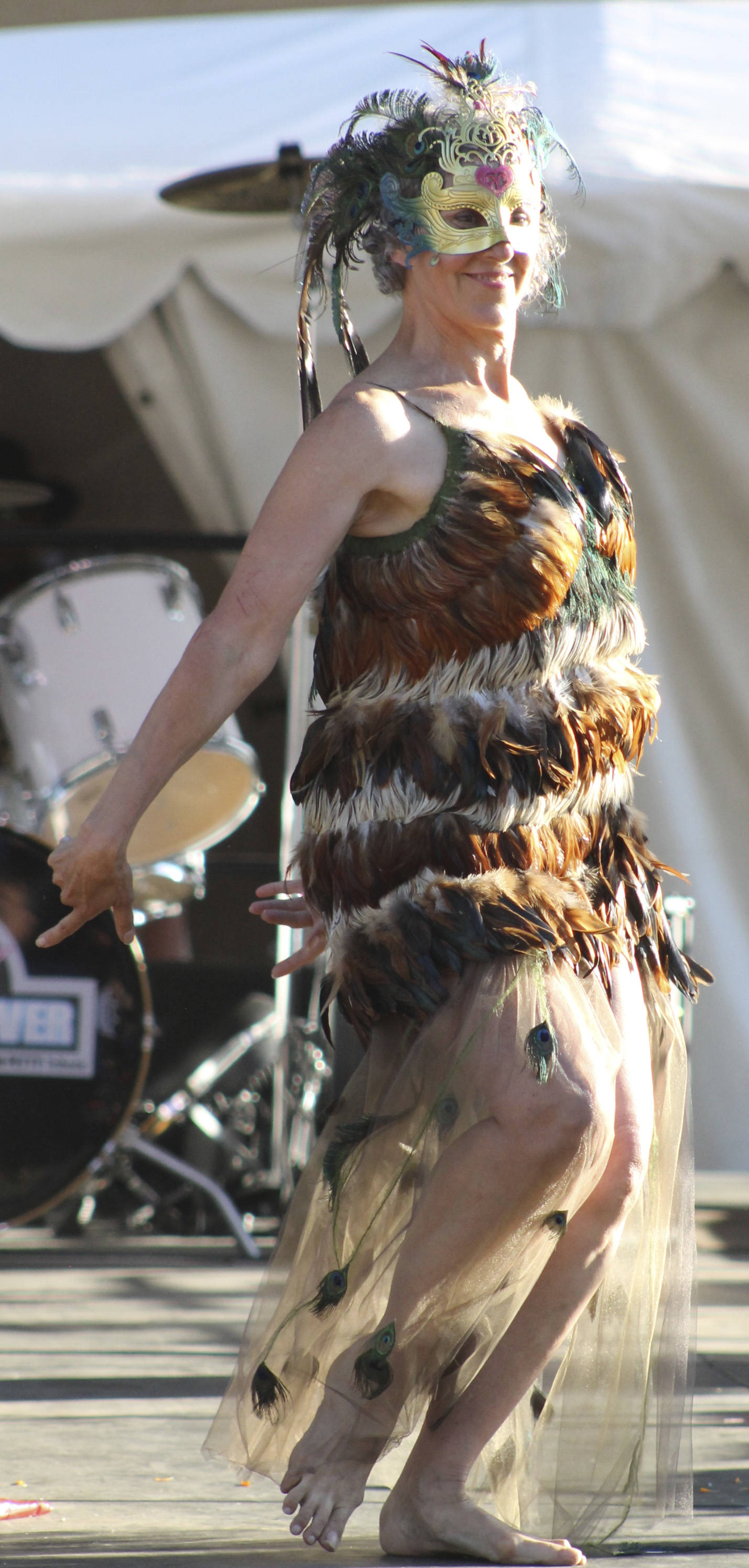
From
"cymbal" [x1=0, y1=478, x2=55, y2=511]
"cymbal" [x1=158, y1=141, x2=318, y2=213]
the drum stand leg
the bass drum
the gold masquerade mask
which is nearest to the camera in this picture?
the gold masquerade mask

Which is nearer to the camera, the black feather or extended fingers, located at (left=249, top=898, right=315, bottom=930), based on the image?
the black feather

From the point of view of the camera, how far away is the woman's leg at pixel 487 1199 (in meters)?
1.70

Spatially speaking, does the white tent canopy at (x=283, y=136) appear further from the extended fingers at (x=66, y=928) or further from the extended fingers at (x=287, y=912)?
the extended fingers at (x=66, y=928)

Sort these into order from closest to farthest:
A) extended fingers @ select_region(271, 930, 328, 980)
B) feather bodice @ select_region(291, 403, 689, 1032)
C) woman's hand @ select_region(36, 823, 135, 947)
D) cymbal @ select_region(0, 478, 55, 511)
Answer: woman's hand @ select_region(36, 823, 135, 947) < feather bodice @ select_region(291, 403, 689, 1032) < extended fingers @ select_region(271, 930, 328, 980) < cymbal @ select_region(0, 478, 55, 511)

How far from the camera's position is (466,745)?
178cm

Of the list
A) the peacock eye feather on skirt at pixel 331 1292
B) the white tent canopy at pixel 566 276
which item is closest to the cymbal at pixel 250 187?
the white tent canopy at pixel 566 276

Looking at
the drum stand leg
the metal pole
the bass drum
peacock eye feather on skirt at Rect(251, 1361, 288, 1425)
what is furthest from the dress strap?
the drum stand leg

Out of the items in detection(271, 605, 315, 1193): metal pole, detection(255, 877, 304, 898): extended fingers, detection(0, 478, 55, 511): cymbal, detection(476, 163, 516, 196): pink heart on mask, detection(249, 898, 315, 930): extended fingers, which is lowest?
detection(271, 605, 315, 1193): metal pole

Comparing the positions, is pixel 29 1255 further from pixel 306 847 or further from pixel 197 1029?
pixel 306 847

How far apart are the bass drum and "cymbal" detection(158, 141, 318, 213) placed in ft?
5.29

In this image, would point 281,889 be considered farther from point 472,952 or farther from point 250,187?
point 250,187

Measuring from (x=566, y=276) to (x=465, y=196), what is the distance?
252cm

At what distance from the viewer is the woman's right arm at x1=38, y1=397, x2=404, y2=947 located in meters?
1.69

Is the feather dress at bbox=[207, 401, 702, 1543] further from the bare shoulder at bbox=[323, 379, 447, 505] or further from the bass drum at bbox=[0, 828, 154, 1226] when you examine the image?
the bass drum at bbox=[0, 828, 154, 1226]
